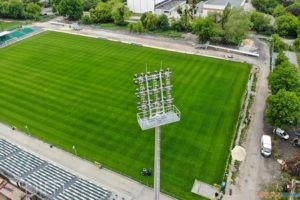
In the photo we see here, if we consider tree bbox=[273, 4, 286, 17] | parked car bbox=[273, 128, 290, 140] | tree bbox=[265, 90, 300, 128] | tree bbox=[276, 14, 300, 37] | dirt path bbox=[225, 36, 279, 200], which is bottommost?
dirt path bbox=[225, 36, 279, 200]

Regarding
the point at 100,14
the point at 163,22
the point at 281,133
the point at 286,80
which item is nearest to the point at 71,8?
the point at 100,14

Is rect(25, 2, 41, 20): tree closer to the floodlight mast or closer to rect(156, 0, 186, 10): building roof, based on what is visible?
rect(156, 0, 186, 10): building roof

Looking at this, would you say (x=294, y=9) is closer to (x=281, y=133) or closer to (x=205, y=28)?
(x=205, y=28)

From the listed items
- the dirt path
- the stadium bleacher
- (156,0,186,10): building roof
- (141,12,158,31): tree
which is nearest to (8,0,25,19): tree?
(141,12,158,31): tree

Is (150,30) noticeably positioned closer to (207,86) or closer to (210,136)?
(207,86)

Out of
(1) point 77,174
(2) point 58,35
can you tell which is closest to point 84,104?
(1) point 77,174

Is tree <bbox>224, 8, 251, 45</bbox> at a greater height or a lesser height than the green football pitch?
greater

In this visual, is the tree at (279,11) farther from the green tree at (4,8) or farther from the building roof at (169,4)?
the green tree at (4,8)
